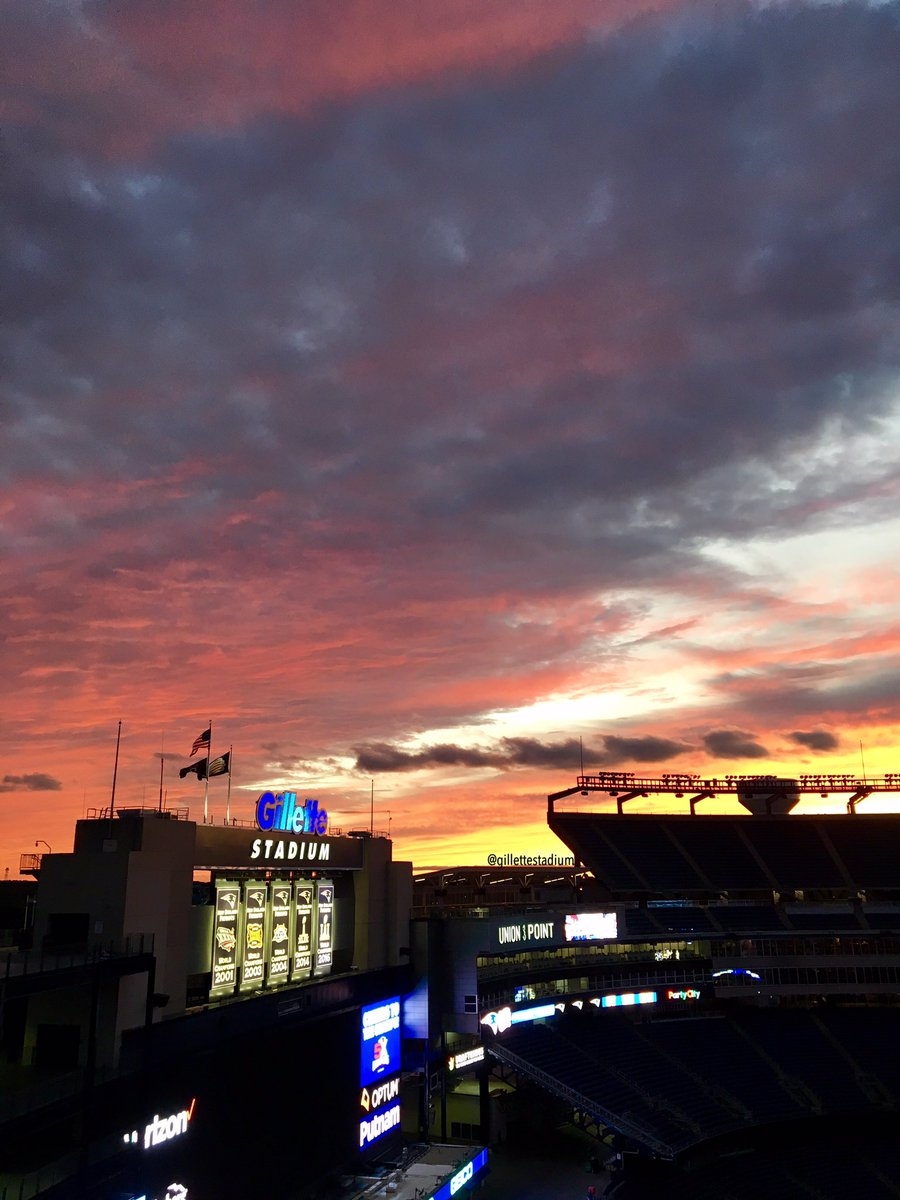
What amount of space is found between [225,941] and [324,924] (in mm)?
9879

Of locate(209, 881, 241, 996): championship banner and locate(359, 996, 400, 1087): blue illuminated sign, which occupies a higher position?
locate(209, 881, 241, 996): championship banner

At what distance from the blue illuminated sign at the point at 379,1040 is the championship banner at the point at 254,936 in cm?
917

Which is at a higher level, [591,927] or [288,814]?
[288,814]

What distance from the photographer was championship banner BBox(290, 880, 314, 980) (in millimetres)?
49062

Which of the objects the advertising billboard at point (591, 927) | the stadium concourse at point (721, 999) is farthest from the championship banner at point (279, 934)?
the advertising billboard at point (591, 927)

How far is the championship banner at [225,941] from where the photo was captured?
42219mm

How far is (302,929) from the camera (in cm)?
4988

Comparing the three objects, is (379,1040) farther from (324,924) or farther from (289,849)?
(289,849)

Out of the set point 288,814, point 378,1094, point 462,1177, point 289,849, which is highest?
point 288,814

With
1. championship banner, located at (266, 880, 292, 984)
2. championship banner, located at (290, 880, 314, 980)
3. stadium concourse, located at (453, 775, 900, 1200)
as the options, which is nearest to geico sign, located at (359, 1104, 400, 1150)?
stadium concourse, located at (453, 775, 900, 1200)

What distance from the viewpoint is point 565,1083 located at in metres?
59.0

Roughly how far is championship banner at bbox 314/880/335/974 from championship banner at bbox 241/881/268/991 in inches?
211

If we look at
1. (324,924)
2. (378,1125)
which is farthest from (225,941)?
(378,1125)

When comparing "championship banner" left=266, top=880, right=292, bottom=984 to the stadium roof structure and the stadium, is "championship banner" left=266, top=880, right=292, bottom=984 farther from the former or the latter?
the stadium roof structure
